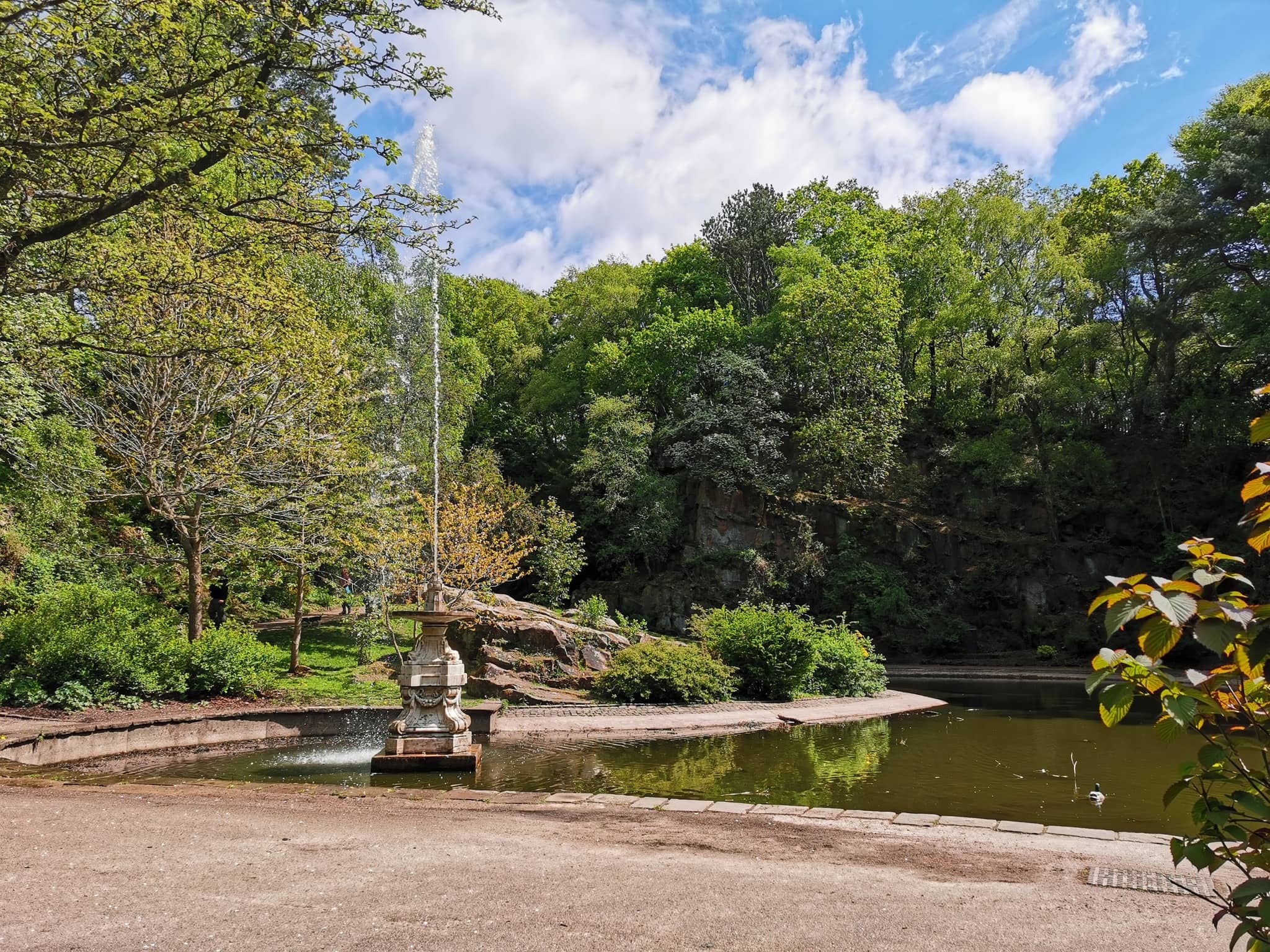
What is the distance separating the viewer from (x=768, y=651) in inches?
635

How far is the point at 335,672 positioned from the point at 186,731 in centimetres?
687

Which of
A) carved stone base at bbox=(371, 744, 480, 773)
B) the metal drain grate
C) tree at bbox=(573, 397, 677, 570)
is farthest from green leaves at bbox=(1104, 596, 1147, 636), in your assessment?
tree at bbox=(573, 397, 677, 570)

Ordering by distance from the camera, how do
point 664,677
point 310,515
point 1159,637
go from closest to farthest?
point 1159,637 < point 664,677 < point 310,515

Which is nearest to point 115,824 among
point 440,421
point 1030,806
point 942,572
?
point 1030,806

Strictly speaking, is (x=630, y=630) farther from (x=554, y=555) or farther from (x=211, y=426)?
(x=211, y=426)

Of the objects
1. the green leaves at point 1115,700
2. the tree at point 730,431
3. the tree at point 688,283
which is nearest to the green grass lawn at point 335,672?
the tree at point 730,431

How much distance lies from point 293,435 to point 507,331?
92.2ft

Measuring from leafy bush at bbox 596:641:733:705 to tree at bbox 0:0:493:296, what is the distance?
9.53 metres

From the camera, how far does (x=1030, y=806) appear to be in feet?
25.6

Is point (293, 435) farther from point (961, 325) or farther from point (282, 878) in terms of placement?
point (961, 325)

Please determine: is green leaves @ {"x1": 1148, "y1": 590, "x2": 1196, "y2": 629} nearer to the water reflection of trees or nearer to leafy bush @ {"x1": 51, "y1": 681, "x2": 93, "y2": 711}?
the water reflection of trees

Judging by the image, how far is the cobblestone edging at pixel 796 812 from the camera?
20.2 feet

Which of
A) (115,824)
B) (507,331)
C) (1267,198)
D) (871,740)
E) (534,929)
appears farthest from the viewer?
(507,331)

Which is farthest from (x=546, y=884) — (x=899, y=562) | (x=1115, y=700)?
(x=899, y=562)
